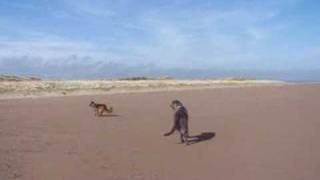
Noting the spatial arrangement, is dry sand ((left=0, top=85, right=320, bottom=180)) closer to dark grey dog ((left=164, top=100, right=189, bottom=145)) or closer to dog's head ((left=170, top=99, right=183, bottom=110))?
dark grey dog ((left=164, top=100, right=189, bottom=145))

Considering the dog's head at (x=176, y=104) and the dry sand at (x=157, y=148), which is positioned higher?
the dog's head at (x=176, y=104)

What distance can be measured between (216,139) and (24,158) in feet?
19.2

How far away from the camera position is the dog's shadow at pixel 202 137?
1695cm

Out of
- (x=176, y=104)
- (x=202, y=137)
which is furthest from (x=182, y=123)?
(x=202, y=137)

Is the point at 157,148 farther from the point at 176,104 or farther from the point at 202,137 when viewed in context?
the point at 202,137

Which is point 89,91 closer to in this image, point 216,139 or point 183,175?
point 216,139

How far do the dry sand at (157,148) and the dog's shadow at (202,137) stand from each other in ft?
0.66

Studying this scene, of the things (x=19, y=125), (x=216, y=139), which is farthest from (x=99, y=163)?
(x=19, y=125)

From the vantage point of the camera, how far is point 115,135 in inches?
735

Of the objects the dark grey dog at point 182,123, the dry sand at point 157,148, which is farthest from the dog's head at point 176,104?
the dry sand at point 157,148

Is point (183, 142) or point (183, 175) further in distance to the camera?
point (183, 142)

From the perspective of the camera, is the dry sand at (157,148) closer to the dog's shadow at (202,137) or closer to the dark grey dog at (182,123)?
the dog's shadow at (202,137)

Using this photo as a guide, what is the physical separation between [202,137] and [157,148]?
2166 millimetres

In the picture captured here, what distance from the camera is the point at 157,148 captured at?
16.0 meters
